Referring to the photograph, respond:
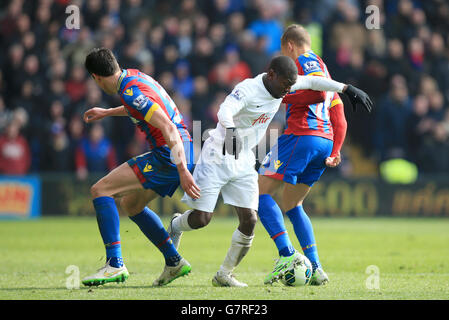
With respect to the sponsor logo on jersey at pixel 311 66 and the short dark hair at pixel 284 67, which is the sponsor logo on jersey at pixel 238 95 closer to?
the short dark hair at pixel 284 67

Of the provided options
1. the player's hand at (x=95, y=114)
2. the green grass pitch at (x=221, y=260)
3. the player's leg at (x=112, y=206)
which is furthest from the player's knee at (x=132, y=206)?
the player's hand at (x=95, y=114)

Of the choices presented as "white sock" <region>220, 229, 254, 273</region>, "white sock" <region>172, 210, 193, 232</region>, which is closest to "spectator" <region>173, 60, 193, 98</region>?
"white sock" <region>172, 210, 193, 232</region>

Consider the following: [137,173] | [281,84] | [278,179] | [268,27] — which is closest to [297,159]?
[278,179]

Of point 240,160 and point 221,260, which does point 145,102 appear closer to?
point 240,160

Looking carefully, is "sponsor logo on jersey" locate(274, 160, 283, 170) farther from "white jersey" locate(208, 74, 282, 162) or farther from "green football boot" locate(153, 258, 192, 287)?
"green football boot" locate(153, 258, 192, 287)

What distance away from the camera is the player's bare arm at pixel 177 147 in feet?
20.6

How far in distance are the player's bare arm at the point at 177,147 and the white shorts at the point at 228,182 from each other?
415 mm

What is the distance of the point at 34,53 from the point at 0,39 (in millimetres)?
978

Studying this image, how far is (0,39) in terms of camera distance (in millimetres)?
17109

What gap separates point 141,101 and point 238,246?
4.94 feet

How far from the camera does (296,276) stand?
686cm

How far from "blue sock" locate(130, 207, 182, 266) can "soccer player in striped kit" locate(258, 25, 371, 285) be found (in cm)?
91
